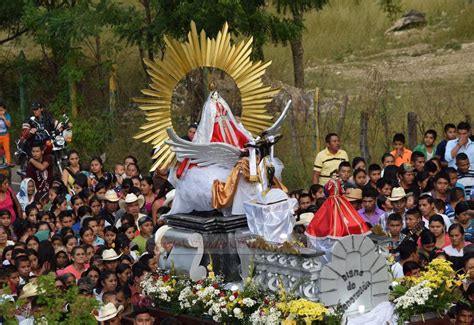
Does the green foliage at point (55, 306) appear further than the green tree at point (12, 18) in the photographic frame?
No

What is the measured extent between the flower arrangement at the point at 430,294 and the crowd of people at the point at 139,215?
0.43 meters

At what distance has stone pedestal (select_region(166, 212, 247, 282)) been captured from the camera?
1373cm

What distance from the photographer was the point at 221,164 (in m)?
14.0

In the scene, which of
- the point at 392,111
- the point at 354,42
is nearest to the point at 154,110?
the point at 392,111

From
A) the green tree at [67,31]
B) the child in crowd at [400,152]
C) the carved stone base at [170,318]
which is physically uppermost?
the green tree at [67,31]

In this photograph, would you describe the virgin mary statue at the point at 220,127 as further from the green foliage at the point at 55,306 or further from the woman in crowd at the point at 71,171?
the woman in crowd at the point at 71,171

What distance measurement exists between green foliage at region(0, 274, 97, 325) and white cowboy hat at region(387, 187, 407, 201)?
4.82 m

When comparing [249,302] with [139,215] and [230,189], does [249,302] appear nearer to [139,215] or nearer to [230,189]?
[230,189]

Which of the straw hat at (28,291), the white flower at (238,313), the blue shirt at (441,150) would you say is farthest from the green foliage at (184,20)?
the white flower at (238,313)

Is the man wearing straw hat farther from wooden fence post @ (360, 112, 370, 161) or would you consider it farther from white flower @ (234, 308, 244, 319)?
wooden fence post @ (360, 112, 370, 161)

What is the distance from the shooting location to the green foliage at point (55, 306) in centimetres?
1191

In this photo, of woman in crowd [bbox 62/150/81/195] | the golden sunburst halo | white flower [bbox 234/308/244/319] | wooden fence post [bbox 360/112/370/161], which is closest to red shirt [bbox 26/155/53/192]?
woman in crowd [bbox 62/150/81/195]

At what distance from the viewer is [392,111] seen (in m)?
23.2

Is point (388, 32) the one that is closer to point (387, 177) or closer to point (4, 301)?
point (387, 177)
